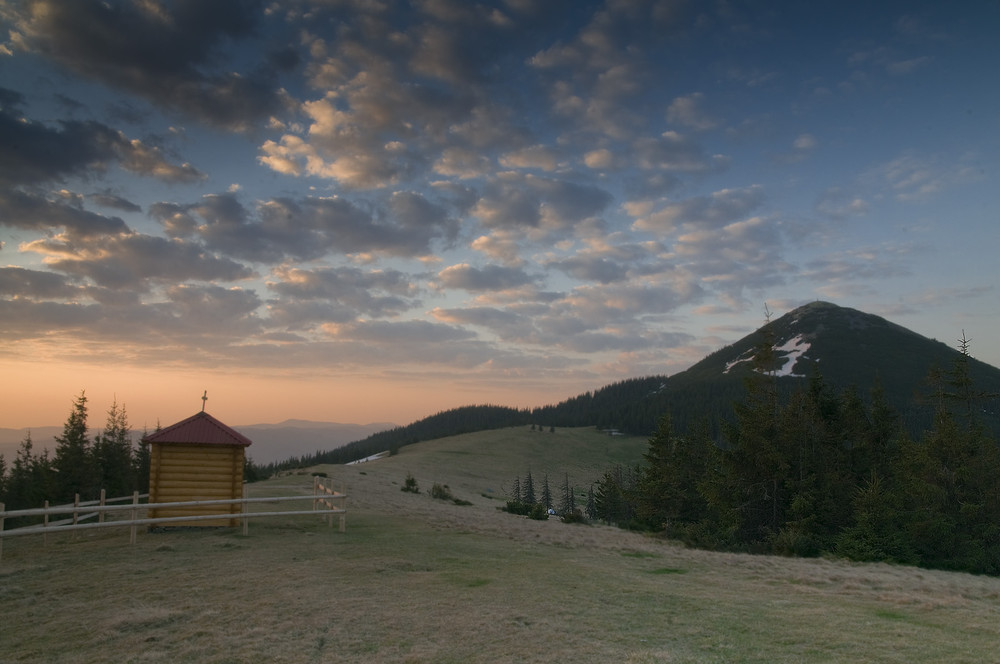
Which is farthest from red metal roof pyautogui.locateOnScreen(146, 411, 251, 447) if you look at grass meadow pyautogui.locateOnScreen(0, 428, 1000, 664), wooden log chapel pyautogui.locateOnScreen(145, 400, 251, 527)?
grass meadow pyautogui.locateOnScreen(0, 428, 1000, 664)

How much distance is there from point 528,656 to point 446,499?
3364 centimetres

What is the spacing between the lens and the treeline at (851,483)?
2552 centimetres

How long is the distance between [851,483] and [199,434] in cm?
2981

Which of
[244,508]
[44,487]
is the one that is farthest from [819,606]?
[44,487]

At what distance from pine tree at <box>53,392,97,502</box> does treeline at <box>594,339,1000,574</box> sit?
47.4 meters

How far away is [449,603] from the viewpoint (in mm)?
11117

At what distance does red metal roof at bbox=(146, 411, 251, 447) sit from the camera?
65.9ft

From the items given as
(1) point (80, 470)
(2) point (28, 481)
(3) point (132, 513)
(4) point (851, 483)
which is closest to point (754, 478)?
(4) point (851, 483)

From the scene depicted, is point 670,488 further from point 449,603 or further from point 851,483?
point 449,603

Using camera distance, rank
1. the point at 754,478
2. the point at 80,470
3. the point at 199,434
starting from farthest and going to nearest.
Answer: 1. the point at 80,470
2. the point at 754,478
3. the point at 199,434

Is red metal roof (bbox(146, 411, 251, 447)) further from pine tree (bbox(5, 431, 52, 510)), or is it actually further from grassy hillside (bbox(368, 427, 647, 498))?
grassy hillside (bbox(368, 427, 647, 498))

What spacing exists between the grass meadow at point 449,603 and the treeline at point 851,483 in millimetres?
6048

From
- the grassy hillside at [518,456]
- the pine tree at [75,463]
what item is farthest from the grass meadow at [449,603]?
the grassy hillside at [518,456]

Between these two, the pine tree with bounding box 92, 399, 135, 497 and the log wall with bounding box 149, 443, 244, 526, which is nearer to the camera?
the log wall with bounding box 149, 443, 244, 526
